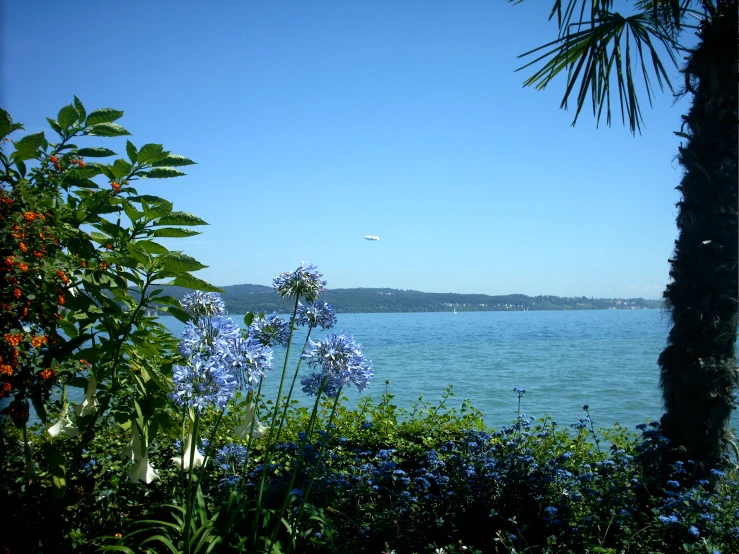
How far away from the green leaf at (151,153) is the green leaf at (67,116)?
415 millimetres

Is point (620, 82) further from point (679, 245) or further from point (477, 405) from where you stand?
point (477, 405)

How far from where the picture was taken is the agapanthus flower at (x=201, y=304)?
2.52 m

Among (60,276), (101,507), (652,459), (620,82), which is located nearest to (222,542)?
(101,507)

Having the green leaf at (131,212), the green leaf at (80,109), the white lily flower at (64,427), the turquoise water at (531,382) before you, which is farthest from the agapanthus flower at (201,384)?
the turquoise water at (531,382)

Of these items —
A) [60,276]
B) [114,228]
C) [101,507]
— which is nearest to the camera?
[60,276]

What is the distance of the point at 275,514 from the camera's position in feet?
9.32

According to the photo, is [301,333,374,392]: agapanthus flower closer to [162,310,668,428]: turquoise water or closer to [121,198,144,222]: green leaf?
[121,198,144,222]: green leaf

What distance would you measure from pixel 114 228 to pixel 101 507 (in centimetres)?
168

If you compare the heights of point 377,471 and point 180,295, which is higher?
point 180,295

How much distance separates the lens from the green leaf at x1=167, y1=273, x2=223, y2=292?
8.16 ft

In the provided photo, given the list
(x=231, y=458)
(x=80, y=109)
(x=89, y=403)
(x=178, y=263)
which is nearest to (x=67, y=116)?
(x=80, y=109)

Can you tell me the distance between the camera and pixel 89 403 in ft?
8.73

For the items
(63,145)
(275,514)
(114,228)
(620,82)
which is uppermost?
(620,82)

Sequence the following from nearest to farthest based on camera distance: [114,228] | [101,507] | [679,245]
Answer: [114,228] < [101,507] < [679,245]
